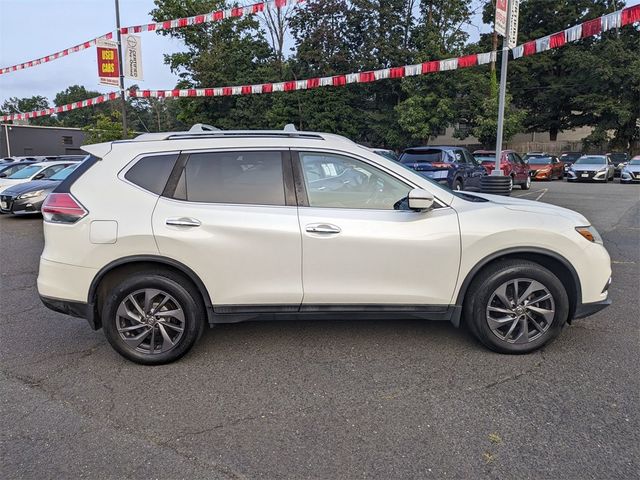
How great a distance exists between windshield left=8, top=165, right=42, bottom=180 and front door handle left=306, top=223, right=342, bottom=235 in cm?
1374

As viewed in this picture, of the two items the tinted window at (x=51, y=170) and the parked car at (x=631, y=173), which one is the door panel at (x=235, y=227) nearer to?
the tinted window at (x=51, y=170)

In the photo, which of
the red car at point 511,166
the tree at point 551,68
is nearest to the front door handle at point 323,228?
the red car at point 511,166

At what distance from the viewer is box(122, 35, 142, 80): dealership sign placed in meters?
16.8

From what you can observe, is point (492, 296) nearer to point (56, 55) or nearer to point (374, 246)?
point (374, 246)

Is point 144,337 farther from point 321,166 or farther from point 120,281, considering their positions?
point 321,166

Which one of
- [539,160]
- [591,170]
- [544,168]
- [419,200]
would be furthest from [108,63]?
[591,170]

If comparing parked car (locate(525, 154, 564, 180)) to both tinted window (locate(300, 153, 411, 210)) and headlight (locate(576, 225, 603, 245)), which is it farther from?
tinted window (locate(300, 153, 411, 210))

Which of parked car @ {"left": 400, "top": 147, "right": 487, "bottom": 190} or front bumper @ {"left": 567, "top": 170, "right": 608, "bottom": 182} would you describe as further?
front bumper @ {"left": 567, "top": 170, "right": 608, "bottom": 182}

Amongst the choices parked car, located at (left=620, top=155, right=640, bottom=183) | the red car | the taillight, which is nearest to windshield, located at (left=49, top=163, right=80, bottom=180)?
the taillight

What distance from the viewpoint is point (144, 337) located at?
3.45m

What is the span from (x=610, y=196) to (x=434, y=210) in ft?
50.8

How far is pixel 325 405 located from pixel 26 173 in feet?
48.4

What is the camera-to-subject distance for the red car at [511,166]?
56.5 ft

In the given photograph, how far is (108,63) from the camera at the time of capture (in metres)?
16.5
